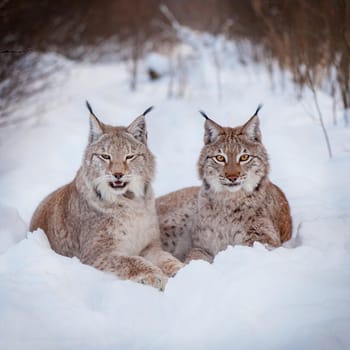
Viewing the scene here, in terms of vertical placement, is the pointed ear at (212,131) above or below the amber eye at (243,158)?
above

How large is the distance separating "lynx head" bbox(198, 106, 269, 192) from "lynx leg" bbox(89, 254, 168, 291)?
85 centimetres

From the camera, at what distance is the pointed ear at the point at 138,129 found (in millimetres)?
4234

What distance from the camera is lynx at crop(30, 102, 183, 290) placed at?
4.02 meters

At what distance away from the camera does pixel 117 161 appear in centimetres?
405

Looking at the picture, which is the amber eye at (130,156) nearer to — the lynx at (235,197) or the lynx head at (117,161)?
the lynx head at (117,161)

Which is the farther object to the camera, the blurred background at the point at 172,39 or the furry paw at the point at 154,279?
the blurred background at the point at 172,39

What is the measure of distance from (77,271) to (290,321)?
4.75 feet

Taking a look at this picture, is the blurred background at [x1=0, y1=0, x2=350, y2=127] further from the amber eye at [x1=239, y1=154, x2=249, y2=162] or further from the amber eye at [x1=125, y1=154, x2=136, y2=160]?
the amber eye at [x1=239, y1=154, x2=249, y2=162]

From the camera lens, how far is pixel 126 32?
639 inches

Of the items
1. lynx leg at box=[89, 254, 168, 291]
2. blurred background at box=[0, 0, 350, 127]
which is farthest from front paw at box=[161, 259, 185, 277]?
blurred background at box=[0, 0, 350, 127]

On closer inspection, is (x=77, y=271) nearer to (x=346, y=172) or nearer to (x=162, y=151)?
(x=346, y=172)

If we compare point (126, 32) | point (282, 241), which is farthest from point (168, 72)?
point (282, 241)

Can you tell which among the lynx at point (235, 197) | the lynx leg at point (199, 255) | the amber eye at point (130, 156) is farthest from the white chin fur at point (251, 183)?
the amber eye at point (130, 156)

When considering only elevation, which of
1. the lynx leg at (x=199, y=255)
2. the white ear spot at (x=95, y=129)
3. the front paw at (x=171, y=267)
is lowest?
the lynx leg at (x=199, y=255)
